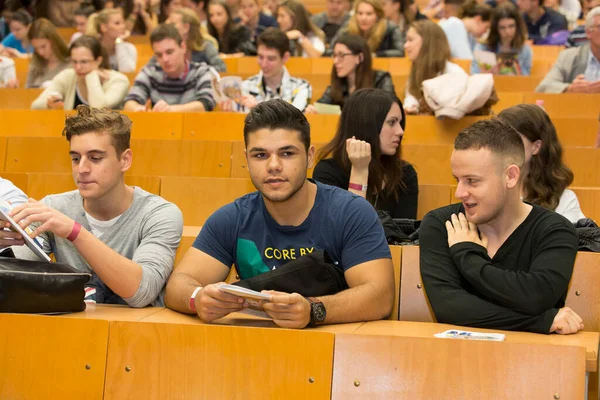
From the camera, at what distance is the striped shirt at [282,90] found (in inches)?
184

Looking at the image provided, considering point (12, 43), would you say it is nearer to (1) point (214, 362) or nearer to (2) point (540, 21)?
(2) point (540, 21)

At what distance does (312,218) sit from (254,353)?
47 centimetres

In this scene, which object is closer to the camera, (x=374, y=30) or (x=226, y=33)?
(x=374, y=30)

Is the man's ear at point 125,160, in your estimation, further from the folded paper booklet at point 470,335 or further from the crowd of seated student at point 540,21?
the crowd of seated student at point 540,21

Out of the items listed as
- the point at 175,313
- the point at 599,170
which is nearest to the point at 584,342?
the point at 175,313

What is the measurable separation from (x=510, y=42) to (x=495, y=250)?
4056mm

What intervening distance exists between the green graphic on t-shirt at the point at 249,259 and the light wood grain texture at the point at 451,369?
0.44 meters

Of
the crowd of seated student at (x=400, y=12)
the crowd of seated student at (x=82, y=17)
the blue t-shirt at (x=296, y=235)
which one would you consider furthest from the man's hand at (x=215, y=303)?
the crowd of seated student at (x=82, y=17)

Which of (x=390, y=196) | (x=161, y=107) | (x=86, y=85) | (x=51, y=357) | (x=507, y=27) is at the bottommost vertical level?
(x=51, y=357)

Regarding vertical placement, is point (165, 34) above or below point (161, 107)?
above

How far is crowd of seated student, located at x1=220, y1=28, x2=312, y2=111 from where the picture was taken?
15.4ft

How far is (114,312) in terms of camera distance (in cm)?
214

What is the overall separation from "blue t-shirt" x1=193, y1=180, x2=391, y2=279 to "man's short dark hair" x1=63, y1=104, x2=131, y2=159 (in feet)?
1.23

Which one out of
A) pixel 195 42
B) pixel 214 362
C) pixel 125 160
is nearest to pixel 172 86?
pixel 195 42
